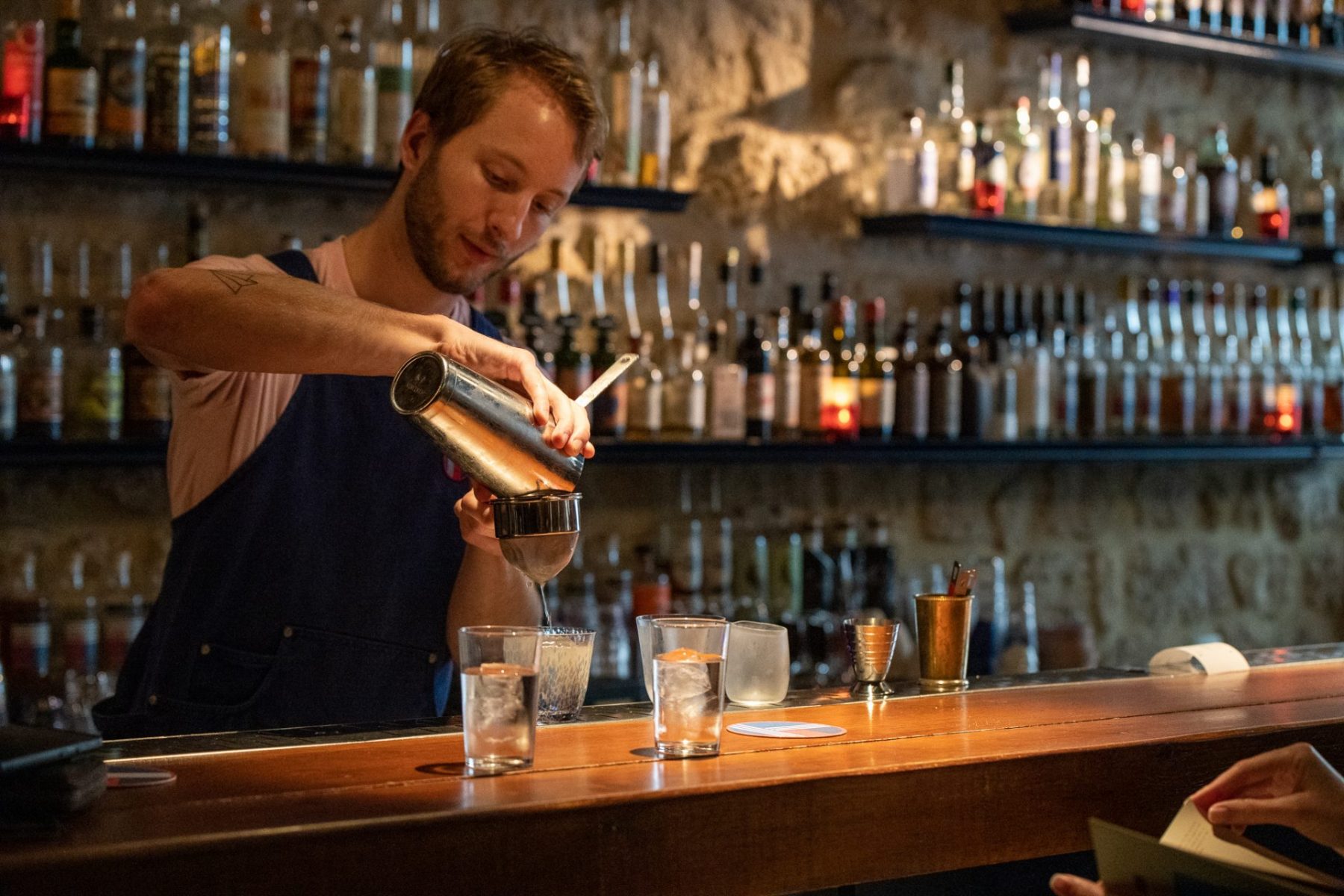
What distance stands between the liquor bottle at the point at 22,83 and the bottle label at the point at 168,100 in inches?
7.4

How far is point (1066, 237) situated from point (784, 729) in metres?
2.69

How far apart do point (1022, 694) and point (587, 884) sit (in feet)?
2.56

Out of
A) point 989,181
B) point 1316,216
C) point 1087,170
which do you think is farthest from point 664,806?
point 1316,216

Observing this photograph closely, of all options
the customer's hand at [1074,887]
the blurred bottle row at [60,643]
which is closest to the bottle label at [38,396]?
the blurred bottle row at [60,643]

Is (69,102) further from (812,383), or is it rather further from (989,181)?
(989,181)

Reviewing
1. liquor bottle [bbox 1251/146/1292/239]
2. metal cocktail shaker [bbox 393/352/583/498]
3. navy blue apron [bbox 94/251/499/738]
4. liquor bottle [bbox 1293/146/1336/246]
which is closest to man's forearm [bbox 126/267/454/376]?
metal cocktail shaker [bbox 393/352/583/498]

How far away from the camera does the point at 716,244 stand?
12.1 feet

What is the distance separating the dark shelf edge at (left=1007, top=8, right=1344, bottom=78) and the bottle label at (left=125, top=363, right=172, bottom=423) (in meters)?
2.43

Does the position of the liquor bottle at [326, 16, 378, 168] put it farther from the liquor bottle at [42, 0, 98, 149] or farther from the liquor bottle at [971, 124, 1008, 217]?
the liquor bottle at [971, 124, 1008, 217]

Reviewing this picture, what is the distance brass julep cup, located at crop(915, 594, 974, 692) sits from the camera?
180cm

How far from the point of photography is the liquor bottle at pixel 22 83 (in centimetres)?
272

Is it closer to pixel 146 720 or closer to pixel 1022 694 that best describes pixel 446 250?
pixel 146 720

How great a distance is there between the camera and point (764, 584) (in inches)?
143

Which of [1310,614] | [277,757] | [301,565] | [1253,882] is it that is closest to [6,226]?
[301,565]
